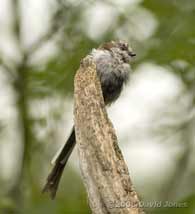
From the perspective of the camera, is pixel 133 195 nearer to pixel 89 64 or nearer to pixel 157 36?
pixel 89 64

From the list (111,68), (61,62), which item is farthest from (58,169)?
(61,62)

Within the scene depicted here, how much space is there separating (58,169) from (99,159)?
1.16m

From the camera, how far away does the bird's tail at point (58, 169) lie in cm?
631

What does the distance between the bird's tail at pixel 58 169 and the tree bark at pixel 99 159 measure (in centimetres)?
93

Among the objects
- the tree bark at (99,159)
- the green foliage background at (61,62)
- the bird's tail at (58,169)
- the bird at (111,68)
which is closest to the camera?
the tree bark at (99,159)

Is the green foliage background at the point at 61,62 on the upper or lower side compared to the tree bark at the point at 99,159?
upper

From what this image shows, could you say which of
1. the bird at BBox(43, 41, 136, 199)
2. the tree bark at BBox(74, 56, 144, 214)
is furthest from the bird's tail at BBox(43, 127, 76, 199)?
the tree bark at BBox(74, 56, 144, 214)

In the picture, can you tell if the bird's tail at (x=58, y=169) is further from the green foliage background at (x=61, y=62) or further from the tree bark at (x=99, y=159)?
the green foliage background at (x=61, y=62)

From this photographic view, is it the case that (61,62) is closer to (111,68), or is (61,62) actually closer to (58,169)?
(111,68)

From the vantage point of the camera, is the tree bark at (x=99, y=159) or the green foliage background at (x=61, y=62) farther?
the green foliage background at (x=61, y=62)

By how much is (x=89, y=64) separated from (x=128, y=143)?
10.1 ft

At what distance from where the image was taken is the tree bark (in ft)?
16.9

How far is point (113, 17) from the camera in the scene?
349 inches

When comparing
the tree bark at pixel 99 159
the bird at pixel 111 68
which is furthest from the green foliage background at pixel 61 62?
the tree bark at pixel 99 159
